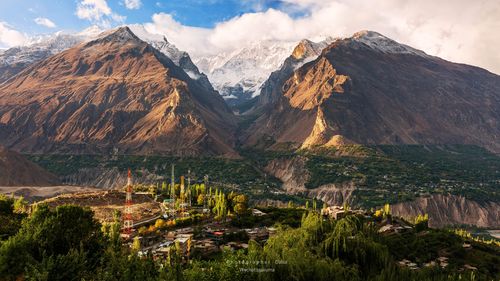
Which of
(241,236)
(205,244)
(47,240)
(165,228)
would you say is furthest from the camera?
(165,228)

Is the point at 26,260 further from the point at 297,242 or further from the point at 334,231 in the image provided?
the point at 334,231

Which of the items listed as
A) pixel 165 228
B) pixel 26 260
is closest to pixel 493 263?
pixel 165 228

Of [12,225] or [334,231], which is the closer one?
[334,231]

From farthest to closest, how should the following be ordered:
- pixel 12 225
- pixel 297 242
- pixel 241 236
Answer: pixel 241 236
pixel 12 225
pixel 297 242

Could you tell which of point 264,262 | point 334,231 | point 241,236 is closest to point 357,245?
point 334,231

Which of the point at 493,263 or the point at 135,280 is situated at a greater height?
the point at 135,280

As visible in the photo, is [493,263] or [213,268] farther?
[493,263]

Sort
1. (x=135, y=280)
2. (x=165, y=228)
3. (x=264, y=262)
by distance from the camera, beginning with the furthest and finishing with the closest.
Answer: (x=165, y=228) → (x=264, y=262) → (x=135, y=280)

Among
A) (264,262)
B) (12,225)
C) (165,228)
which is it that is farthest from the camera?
(165,228)

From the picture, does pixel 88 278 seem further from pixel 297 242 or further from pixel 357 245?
pixel 357 245
